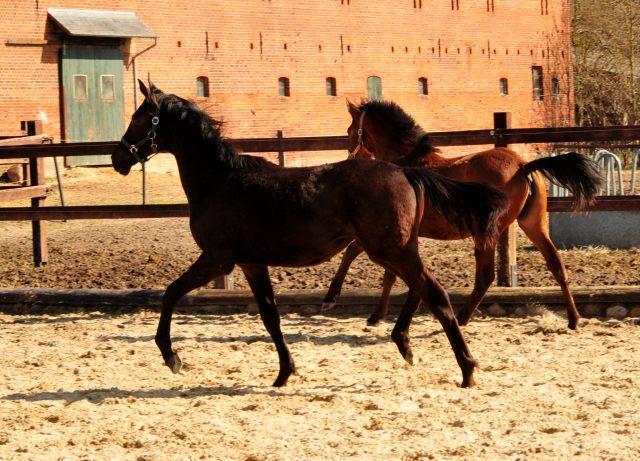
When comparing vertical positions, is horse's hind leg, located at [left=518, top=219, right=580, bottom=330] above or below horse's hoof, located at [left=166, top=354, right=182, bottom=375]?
above

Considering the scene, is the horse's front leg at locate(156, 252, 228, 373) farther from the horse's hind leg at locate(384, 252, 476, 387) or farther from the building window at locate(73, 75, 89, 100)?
the building window at locate(73, 75, 89, 100)

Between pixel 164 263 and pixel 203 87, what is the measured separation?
15524 mm

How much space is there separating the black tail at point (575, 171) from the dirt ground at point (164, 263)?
1607 mm

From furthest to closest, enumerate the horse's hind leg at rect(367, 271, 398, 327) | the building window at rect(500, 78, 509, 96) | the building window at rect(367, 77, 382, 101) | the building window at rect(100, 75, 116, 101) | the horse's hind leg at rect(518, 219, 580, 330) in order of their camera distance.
→ the building window at rect(500, 78, 509, 96) < the building window at rect(367, 77, 382, 101) < the building window at rect(100, 75, 116, 101) < the horse's hind leg at rect(367, 271, 398, 327) < the horse's hind leg at rect(518, 219, 580, 330)

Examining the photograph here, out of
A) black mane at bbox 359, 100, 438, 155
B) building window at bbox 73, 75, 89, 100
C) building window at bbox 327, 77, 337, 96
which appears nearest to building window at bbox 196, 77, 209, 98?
building window at bbox 73, 75, 89, 100

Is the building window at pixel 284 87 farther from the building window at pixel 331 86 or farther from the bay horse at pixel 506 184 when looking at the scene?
the bay horse at pixel 506 184

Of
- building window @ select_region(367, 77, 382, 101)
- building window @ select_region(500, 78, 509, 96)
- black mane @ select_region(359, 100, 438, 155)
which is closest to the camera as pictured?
black mane @ select_region(359, 100, 438, 155)

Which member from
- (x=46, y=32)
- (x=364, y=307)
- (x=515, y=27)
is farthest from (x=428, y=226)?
(x=515, y=27)

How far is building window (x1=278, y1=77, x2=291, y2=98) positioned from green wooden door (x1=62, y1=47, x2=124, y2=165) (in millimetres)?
5748

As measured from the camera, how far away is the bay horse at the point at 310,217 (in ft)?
14.7

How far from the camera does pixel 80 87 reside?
20.8 meters

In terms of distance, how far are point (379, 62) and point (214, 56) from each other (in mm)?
6610

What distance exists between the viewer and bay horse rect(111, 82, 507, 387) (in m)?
4.49

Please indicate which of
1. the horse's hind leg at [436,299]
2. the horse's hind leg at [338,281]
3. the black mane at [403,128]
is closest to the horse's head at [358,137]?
the black mane at [403,128]
